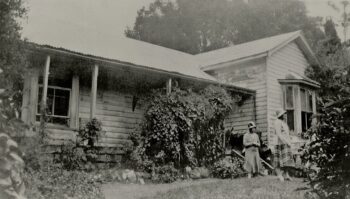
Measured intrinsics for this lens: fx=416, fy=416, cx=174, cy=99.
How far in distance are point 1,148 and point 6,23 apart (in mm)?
5425

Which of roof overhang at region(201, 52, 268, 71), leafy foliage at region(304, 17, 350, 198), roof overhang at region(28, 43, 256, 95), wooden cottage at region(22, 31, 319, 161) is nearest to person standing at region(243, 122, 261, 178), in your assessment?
wooden cottage at region(22, 31, 319, 161)

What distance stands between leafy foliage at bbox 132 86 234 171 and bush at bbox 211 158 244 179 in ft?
1.74

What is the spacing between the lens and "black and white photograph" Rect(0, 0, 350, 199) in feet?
16.4

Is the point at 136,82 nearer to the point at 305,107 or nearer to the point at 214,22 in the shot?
the point at 305,107

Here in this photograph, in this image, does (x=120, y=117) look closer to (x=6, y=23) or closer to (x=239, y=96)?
(x=239, y=96)

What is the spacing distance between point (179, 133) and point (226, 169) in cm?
182

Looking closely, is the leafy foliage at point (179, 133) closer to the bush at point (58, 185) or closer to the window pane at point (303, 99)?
the bush at point (58, 185)

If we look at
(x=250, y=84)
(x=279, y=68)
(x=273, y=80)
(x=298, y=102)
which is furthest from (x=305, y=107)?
(x=250, y=84)

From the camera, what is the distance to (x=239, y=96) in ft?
56.4

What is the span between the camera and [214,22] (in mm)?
40500

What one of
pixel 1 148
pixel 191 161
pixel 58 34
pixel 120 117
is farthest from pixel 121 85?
pixel 1 148

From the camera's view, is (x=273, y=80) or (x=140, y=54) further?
(x=273, y=80)

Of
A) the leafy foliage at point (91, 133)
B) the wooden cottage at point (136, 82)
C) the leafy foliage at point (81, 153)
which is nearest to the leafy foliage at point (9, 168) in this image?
the wooden cottage at point (136, 82)

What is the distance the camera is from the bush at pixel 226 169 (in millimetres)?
12719
